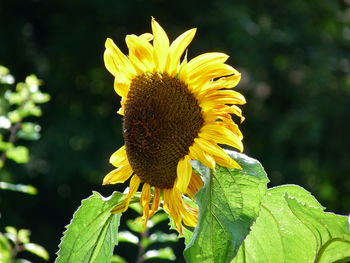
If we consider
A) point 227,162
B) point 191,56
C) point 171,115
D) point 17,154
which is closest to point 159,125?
point 171,115

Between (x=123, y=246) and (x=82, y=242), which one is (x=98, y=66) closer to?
(x=123, y=246)

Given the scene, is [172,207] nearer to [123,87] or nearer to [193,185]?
[193,185]

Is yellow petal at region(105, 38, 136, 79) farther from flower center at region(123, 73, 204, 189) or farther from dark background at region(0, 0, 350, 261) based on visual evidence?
dark background at region(0, 0, 350, 261)

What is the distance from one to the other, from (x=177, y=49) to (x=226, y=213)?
24 cm

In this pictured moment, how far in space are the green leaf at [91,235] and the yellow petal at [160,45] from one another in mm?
176

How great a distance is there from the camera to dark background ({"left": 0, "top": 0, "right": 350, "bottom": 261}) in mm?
6133

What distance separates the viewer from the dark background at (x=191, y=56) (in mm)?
6133

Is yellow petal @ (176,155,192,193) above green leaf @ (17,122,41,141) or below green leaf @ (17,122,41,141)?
below

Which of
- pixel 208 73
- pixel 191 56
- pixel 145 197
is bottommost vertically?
pixel 145 197

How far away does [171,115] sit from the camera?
38.0 inches

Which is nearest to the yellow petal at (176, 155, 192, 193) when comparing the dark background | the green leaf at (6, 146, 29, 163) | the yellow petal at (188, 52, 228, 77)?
the yellow petal at (188, 52, 228, 77)

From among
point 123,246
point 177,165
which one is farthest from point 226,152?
point 123,246

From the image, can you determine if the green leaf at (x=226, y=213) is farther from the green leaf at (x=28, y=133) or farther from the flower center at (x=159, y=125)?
the green leaf at (x=28, y=133)

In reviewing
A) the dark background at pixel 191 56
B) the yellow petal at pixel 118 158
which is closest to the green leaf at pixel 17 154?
the yellow petal at pixel 118 158
